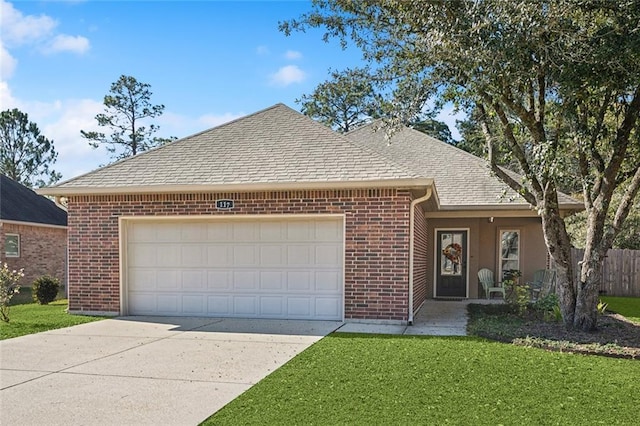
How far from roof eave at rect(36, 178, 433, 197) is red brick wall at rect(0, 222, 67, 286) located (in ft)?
33.5

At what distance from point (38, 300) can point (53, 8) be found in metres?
8.03

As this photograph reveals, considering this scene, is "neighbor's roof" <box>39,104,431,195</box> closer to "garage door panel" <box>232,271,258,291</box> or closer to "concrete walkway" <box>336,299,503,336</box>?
"garage door panel" <box>232,271,258,291</box>

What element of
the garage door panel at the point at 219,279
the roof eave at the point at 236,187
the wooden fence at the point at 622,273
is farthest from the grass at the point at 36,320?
the wooden fence at the point at 622,273

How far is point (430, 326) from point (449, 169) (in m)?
7.13

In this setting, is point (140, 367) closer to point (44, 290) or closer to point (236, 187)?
point (236, 187)

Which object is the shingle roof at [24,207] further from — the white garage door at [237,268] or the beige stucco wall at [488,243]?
the beige stucco wall at [488,243]

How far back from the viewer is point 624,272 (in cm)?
1708

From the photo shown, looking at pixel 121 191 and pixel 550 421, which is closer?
pixel 550 421

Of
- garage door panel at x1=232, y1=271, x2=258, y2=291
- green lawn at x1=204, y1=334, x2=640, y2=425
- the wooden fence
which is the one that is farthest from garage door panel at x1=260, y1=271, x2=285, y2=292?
the wooden fence

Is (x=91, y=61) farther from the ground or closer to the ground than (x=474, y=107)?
farther from the ground

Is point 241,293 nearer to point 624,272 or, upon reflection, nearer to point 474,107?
point 474,107

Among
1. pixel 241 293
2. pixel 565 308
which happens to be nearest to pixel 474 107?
pixel 565 308

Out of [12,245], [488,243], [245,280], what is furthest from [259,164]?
[12,245]

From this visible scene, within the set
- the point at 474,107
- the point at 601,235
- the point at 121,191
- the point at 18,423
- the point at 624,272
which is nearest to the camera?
the point at 18,423
